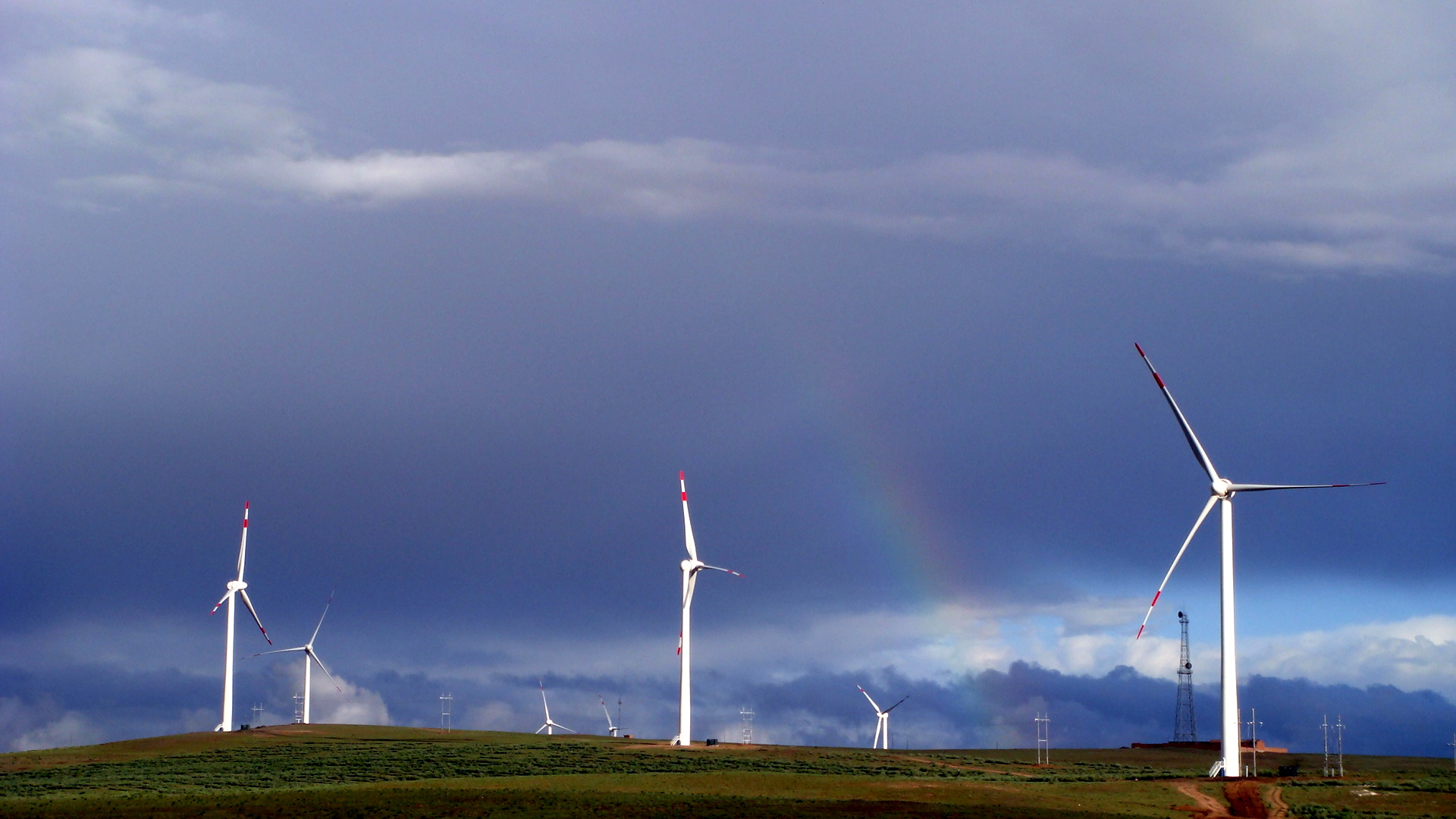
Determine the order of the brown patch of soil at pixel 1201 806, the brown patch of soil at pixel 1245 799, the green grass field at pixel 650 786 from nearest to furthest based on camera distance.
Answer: the brown patch of soil at pixel 1201 806 < the brown patch of soil at pixel 1245 799 < the green grass field at pixel 650 786

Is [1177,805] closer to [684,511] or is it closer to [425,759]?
[684,511]

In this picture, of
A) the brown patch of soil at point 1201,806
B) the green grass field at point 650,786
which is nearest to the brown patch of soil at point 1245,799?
the green grass field at point 650,786

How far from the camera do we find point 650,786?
121250 millimetres

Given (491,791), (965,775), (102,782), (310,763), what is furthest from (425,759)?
(965,775)

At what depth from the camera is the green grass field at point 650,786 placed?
107812 millimetres

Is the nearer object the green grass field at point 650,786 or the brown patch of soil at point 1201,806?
the brown patch of soil at point 1201,806

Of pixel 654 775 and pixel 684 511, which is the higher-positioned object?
pixel 684 511

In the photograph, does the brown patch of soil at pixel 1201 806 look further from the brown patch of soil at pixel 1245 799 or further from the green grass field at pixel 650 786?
the brown patch of soil at pixel 1245 799

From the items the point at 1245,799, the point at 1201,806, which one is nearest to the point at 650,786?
the point at 1201,806

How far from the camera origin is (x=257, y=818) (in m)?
107

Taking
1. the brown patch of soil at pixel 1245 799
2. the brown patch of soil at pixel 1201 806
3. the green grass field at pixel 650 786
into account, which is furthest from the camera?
the green grass field at pixel 650 786

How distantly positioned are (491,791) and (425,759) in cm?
4953

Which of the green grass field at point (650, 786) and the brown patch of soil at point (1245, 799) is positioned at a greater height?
the brown patch of soil at point (1245, 799)

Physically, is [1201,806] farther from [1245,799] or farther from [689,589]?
[689,589]
